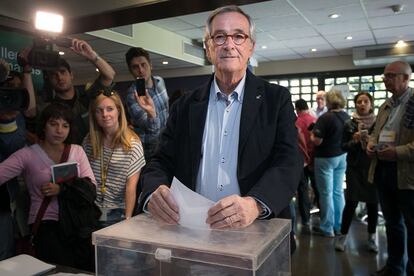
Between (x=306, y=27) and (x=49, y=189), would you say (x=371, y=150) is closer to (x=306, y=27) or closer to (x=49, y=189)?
(x=49, y=189)

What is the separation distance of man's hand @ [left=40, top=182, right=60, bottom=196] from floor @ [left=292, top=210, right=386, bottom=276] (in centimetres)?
202

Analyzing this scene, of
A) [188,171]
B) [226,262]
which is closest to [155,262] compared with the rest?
[226,262]

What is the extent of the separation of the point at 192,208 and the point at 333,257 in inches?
112

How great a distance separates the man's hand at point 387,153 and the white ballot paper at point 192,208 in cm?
191

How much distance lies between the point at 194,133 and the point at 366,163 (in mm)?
2576

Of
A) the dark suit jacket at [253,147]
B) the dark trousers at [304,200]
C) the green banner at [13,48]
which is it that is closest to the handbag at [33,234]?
the dark suit jacket at [253,147]

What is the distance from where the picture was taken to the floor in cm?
298

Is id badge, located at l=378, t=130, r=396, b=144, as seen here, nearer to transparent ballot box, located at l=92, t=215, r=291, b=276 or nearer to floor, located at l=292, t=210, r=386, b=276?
floor, located at l=292, t=210, r=386, b=276

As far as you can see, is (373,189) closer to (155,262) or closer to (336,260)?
(336,260)

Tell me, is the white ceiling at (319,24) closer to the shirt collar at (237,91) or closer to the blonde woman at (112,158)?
the blonde woman at (112,158)

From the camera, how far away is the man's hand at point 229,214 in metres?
0.77

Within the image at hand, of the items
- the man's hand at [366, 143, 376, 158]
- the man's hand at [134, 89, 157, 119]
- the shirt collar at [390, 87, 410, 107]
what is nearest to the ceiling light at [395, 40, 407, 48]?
the shirt collar at [390, 87, 410, 107]

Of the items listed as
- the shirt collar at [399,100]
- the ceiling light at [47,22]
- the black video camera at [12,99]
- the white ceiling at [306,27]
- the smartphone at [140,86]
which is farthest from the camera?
the white ceiling at [306,27]

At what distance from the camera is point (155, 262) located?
72cm
